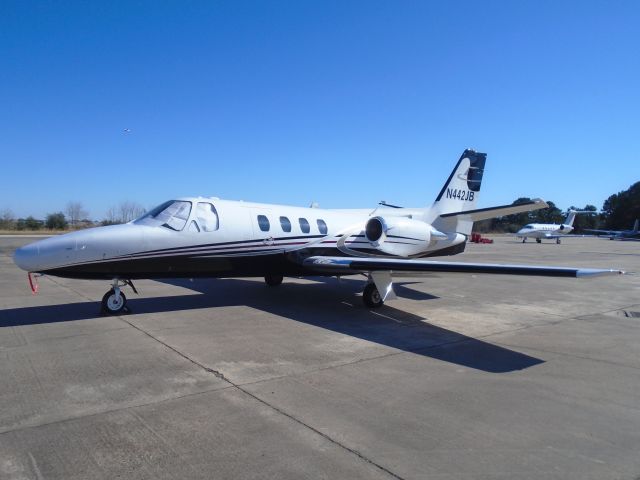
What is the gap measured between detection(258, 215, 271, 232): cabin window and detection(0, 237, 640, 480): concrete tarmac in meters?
1.94

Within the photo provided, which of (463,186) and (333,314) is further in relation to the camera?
(463,186)

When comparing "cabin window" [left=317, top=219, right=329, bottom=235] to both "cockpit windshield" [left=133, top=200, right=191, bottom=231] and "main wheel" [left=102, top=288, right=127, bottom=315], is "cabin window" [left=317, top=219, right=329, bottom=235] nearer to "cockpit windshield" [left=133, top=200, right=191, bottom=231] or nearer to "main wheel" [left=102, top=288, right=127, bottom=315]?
"cockpit windshield" [left=133, top=200, right=191, bottom=231]

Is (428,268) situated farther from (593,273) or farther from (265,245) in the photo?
(265,245)

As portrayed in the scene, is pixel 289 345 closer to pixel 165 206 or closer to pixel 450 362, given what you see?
pixel 450 362

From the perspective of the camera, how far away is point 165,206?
32.2 feet

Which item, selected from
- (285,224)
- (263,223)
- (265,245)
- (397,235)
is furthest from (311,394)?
(397,235)

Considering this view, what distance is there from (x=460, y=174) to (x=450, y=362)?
9.68 m

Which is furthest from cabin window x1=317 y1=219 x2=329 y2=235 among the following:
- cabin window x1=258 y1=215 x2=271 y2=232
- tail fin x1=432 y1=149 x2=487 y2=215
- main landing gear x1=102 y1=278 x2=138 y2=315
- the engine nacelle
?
main landing gear x1=102 y1=278 x2=138 y2=315

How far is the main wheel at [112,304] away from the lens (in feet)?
29.9

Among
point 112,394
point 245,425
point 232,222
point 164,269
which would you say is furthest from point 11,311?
point 245,425

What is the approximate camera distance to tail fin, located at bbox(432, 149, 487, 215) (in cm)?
1473

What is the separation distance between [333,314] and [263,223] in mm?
2829

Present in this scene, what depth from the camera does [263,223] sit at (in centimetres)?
1098

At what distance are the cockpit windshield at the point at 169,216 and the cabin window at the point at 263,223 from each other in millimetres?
1779
